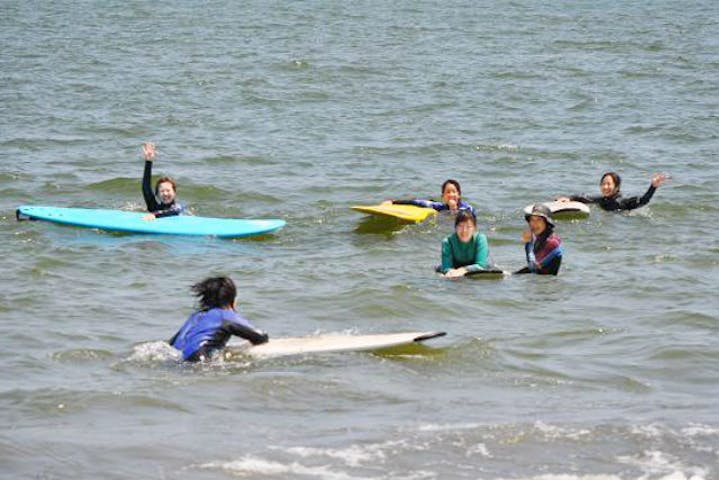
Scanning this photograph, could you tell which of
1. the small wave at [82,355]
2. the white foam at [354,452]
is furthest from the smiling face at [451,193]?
the white foam at [354,452]

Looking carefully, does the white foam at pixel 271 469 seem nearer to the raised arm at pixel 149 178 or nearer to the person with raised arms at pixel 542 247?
the person with raised arms at pixel 542 247

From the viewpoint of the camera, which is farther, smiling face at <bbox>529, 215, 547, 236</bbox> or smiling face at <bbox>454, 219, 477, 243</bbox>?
smiling face at <bbox>454, 219, 477, 243</bbox>

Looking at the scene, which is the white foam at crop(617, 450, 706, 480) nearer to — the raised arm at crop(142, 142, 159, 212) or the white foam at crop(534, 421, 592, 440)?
the white foam at crop(534, 421, 592, 440)

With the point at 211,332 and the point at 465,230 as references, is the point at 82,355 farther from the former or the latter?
the point at 465,230

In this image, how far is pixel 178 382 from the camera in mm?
9391

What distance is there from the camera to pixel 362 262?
14477 millimetres

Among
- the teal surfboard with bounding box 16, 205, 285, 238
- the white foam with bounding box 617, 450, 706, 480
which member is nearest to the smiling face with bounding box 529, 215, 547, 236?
the teal surfboard with bounding box 16, 205, 285, 238

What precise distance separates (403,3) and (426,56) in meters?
11.2

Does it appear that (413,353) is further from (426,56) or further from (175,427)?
(426,56)

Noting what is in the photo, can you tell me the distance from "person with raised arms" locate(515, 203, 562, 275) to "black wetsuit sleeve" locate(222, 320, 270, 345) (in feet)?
13.3

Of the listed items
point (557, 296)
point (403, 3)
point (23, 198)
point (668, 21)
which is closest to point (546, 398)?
point (557, 296)

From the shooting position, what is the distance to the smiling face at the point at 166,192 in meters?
15.7

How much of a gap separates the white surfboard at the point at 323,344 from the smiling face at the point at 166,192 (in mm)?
5547

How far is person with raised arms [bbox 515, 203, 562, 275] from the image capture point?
42.9 ft
